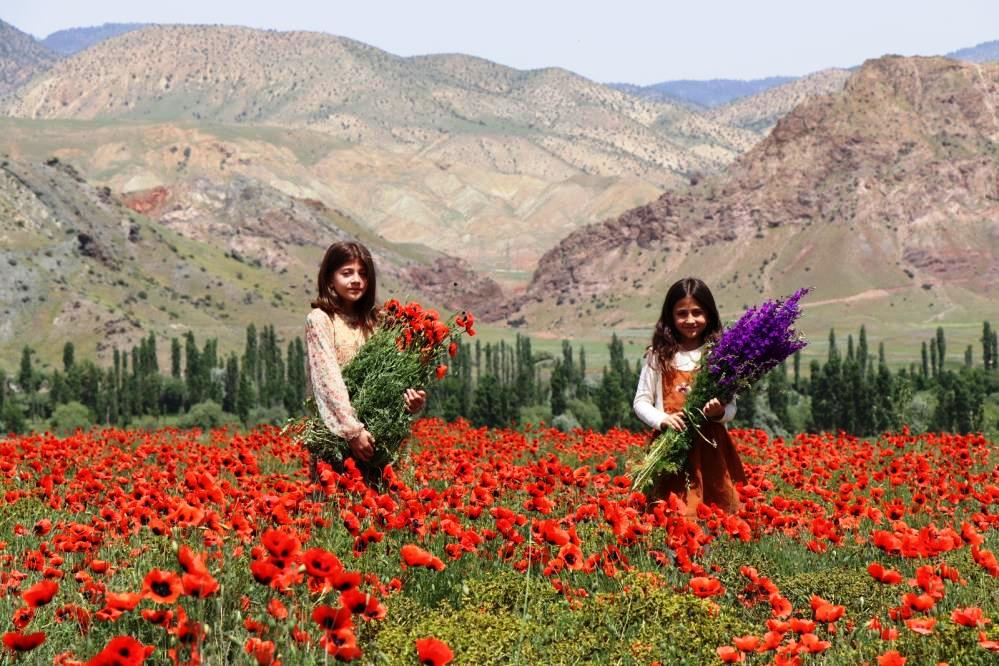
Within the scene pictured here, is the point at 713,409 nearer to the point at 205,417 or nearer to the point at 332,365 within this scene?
the point at 332,365

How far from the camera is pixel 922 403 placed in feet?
198

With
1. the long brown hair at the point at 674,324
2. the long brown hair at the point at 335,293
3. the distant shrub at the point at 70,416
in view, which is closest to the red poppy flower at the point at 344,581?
the long brown hair at the point at 335,293

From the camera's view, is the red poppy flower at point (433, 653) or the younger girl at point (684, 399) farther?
the younger girl at point (684, 399)

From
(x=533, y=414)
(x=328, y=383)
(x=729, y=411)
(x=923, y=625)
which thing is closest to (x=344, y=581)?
(x=923, y=625)

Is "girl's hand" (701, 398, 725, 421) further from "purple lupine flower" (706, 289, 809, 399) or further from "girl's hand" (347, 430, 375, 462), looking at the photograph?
"girl's hand" (347, 430, 375, 462)

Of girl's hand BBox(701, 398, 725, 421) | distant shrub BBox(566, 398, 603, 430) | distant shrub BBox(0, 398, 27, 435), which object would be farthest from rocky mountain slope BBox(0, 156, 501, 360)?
A: girl's hand BBox(701, 398, 725, 421)

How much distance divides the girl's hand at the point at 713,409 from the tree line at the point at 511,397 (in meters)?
32.2

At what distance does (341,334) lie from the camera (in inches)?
303

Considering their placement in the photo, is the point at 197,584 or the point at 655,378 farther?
the point at 655,378

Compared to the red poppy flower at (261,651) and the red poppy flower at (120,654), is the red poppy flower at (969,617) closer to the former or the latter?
the red poppy flower at (261,651)

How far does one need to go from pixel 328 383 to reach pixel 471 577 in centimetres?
179

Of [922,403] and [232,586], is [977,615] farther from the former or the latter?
[922,403]

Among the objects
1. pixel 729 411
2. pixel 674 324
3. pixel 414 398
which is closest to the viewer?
pixel 414 398

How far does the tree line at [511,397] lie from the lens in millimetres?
56812
